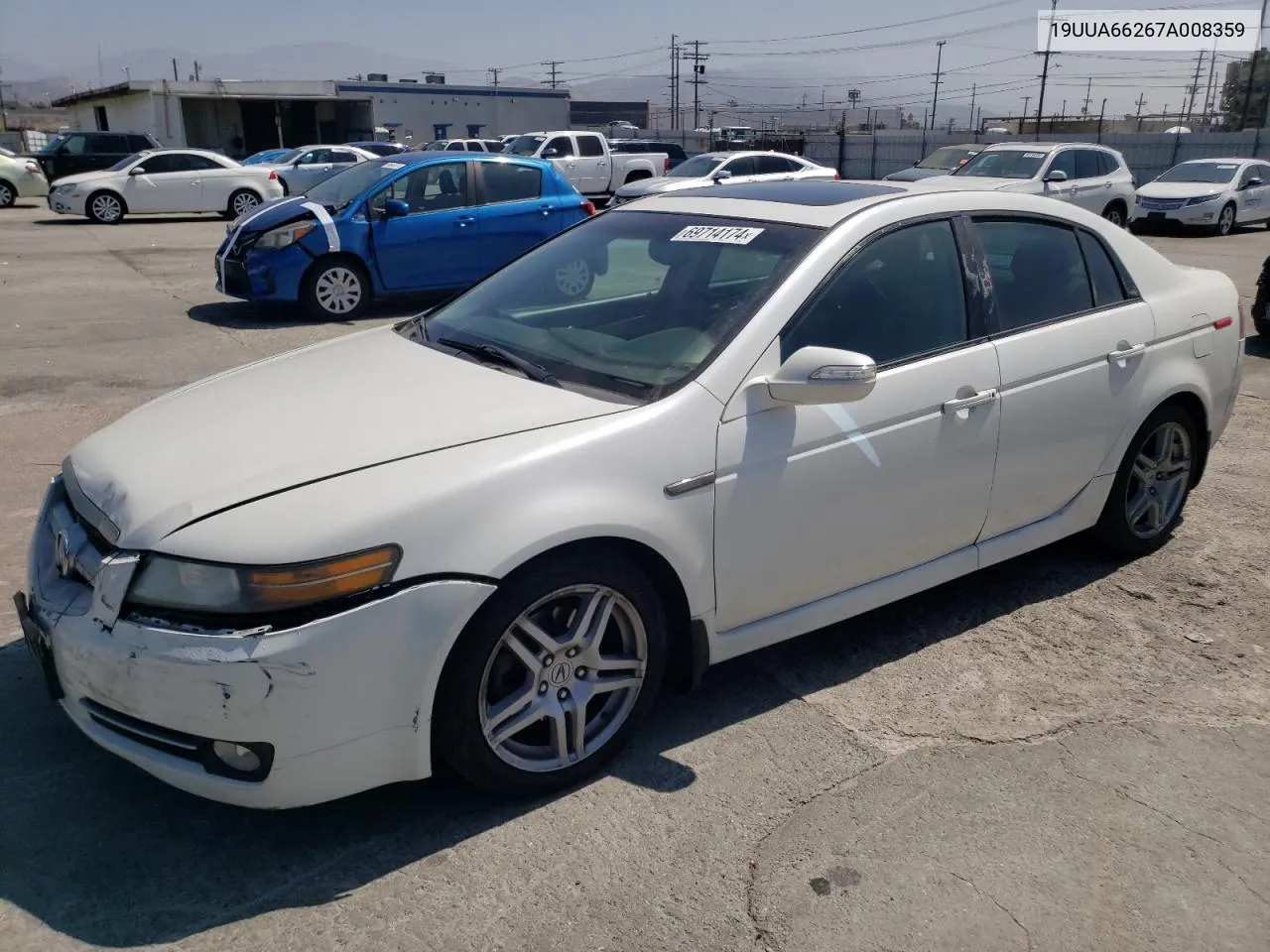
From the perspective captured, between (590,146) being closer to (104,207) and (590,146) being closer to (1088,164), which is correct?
(104,207)

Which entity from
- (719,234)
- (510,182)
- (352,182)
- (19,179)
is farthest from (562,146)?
(719,234)

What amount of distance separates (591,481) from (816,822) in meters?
1.14

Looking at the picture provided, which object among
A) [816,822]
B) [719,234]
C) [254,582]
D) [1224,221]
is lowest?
[1224,221]

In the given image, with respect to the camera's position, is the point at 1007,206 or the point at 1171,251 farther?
the point at 1171,251

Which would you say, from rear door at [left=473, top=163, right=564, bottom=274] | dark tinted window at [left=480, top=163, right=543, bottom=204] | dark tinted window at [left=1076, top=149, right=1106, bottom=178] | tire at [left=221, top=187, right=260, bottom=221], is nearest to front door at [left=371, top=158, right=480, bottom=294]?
rear door at [left=473, top=163, right=564, bottom=274]

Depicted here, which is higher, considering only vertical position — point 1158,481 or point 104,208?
point 1158,481

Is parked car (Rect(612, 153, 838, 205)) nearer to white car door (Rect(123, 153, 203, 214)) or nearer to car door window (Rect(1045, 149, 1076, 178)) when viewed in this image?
car door window (Rect(1045, 149, 1076, 178))

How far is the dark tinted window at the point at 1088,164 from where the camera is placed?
17.7 meters

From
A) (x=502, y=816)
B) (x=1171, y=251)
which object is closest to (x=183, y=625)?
(x=502, y=816)

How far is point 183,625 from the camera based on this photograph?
254 centimetres

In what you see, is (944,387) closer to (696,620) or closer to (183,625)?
(696,620)

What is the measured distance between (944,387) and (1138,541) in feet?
5.42

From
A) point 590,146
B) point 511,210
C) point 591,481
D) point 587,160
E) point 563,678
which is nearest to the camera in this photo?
point 591,481

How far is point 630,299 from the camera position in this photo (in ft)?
12.3
